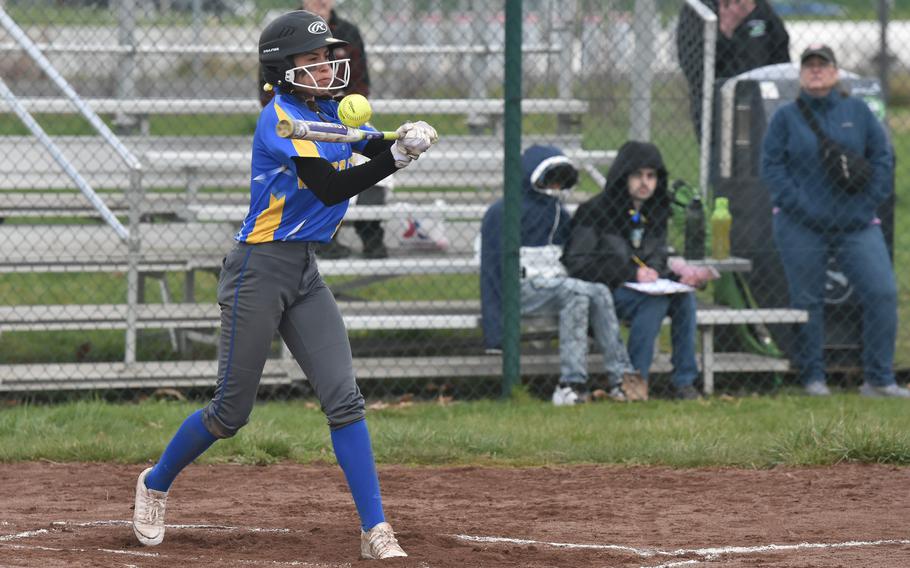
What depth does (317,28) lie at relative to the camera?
4.96m

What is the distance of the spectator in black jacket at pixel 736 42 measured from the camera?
988 centimetres

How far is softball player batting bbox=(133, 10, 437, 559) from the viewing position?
4910 millimetres

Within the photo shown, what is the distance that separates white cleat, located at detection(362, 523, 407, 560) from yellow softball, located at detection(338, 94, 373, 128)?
1.39 m

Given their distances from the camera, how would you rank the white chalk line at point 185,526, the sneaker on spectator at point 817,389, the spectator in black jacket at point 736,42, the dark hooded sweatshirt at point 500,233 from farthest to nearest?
1. the spectator in black jacket at point 736,42
2. the sneaker on spectator at point 817,389
3. the dark hooded sweatshirt at point 500,233
4. the white chalk line at point 185,526

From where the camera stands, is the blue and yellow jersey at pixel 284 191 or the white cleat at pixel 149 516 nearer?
the blue and yellow jersey at pixel 284 191

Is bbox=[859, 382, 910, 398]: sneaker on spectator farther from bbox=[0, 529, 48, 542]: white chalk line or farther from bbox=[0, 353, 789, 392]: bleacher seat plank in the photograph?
bbox=[0, 529, 48, 542]: white chalk line

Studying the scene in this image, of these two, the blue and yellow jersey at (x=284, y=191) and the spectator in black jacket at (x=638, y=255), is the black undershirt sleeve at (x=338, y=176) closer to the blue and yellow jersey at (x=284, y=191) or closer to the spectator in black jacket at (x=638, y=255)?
the blue and yellow jersey at (x=284, y=191)

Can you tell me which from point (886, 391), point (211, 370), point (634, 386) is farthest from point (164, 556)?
point (886, 391)

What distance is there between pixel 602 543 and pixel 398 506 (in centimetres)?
109

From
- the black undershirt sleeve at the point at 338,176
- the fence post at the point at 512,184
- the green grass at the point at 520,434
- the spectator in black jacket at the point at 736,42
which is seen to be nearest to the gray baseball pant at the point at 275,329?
the black undershirt sleeve at the point at 338,176

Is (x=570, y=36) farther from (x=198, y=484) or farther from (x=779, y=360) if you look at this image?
(x=198, y=484)

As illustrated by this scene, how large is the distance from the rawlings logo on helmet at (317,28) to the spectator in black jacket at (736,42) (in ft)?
17.5

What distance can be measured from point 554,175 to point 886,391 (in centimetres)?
242

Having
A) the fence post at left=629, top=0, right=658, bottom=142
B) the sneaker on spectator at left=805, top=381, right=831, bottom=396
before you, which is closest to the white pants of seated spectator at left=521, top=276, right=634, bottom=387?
the sneaker on spectator at left=805, top=381, right=831, bottom=396
